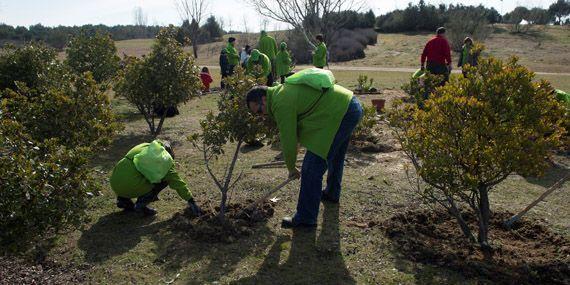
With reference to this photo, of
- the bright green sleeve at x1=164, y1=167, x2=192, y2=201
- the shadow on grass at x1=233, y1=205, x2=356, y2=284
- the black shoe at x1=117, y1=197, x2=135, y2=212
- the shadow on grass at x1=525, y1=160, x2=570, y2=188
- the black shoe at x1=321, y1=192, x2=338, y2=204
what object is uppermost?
the bright green sleeve at x1=164, y1=167, x2=192, y2=201

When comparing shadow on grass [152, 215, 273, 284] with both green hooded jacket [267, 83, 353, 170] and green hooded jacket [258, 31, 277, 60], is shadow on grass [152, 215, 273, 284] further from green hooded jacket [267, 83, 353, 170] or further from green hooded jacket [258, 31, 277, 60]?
green hooded jacket [258, 31, 277, 60]

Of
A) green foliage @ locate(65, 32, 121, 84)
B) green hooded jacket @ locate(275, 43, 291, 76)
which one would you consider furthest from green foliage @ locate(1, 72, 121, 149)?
green hooded jacket @ locate(275, 43, 291, 76)

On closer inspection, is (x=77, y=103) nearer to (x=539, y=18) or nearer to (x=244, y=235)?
(x=244, y=235)

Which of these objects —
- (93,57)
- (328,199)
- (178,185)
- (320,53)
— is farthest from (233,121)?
(320,53)

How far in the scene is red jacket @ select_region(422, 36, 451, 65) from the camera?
985 cm

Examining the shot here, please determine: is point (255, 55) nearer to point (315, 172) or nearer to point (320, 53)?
point (320, 53)

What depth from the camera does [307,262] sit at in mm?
3967

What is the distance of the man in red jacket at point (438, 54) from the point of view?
9.86 m

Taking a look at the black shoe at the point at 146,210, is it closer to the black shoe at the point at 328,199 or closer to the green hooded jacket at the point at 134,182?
the green hooded jacket at the point at 134,182

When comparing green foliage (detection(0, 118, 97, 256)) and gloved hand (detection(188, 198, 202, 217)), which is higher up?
green foliage (detection(0, 118, 97, 256))

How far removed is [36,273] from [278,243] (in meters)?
2.10

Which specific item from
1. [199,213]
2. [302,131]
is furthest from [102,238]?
[302,131]

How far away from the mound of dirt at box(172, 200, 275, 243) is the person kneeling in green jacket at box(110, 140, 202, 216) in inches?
6.0

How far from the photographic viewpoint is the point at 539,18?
1732 inches
